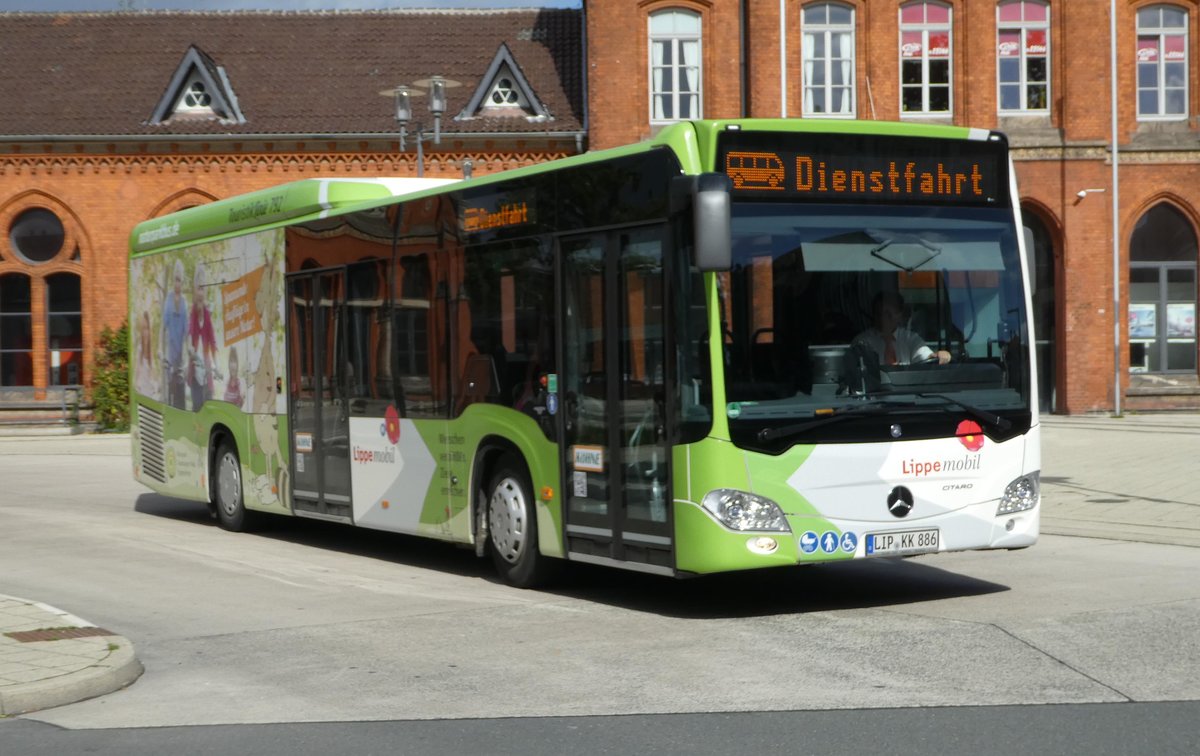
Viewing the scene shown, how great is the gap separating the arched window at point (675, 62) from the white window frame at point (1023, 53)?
21.4 feet

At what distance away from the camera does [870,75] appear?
35.2m

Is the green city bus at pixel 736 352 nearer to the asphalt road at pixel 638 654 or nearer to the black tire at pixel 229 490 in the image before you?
the asphalt road at pixel 638 654

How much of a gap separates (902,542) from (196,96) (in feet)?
108

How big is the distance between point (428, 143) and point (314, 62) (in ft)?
14.4

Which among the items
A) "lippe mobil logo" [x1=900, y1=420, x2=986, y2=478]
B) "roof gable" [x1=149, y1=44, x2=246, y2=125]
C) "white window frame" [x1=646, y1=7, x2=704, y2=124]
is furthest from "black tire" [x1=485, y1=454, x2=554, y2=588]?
"roof gable" [x1=149, y1=44, x2=246, y2=125]

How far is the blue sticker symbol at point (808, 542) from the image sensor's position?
9227 millimetres

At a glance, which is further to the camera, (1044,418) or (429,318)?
(1044,418)

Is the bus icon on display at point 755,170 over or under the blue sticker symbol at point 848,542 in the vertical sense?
over

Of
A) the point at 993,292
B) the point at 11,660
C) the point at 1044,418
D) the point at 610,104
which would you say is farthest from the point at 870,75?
the point at 11,660

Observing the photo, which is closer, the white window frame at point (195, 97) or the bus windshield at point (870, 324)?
the bus windshield at point (870, 324)

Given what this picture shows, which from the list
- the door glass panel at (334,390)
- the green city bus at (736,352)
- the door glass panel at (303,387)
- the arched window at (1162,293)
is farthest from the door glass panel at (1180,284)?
the green city bus at (736,352)

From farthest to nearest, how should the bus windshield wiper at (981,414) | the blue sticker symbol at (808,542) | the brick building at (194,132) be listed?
1. the brick building at (194,132)
2. the bus windshield wiper at (981,414)
3. the blue sticker symbol at (808,542)

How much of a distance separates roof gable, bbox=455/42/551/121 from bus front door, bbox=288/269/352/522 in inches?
981

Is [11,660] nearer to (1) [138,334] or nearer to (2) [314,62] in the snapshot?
(1) [138,334]
